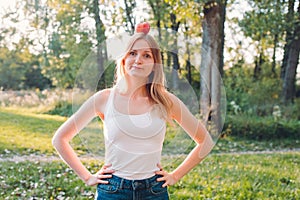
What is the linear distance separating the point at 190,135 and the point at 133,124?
0.47 metres

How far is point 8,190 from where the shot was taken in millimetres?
5500

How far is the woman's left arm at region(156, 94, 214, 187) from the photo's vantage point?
7.49 ft

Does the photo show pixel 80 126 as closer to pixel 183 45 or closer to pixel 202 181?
pixel 183 45

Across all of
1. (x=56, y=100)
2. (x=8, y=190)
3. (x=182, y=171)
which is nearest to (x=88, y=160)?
(x=8, y=190)

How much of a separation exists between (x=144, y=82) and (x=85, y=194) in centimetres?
331

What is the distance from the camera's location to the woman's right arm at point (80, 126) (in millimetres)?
2197

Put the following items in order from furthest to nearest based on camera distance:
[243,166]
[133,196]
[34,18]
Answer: [34,18], [243,166], [133,196]

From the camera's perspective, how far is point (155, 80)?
7.42 feet

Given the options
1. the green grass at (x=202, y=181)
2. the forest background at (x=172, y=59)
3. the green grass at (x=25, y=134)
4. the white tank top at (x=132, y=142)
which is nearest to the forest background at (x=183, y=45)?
the forest background at (x=172, y=59)

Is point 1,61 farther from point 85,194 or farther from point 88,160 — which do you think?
point 85,194

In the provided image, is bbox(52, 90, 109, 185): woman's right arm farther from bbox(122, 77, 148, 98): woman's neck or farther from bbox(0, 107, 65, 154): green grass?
bbox(0, 107, 65, 154): green grass

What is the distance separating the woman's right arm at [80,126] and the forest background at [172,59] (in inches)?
9.1

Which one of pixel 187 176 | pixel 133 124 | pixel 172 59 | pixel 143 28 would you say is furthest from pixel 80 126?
pixel 187 176

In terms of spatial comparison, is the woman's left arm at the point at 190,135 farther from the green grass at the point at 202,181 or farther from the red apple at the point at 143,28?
the green grass at the point at 202,181
